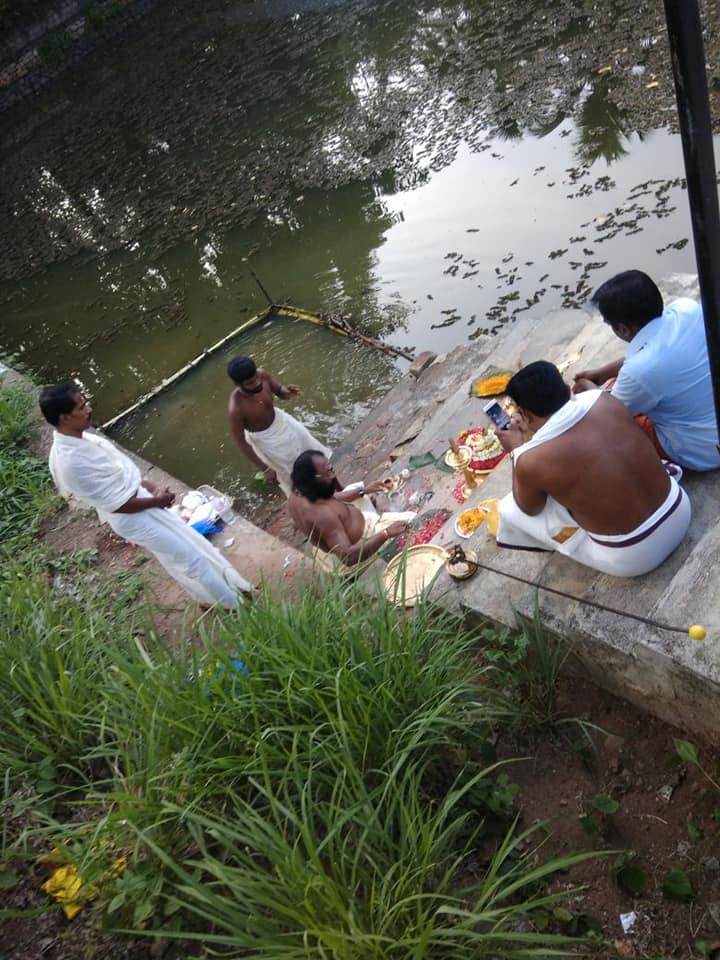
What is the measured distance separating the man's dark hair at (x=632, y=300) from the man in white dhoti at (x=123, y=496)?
2632 mm

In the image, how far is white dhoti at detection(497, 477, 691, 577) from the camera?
290 centimetres

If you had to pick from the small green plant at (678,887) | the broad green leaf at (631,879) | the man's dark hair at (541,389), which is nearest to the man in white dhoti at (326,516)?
the man's dark hair at (541,389)

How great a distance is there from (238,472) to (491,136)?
696 centimetres

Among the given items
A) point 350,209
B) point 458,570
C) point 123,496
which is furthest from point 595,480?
point 350,209

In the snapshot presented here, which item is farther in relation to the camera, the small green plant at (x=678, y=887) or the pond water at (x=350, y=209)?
the pond water at (x=350, y=209)

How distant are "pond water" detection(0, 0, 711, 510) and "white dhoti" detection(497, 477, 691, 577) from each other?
4.33 meters

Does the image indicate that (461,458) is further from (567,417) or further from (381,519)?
(567,417)

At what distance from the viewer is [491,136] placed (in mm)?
10328

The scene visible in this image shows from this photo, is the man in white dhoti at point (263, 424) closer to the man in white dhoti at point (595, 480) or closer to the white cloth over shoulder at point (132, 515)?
the white cloth over shoulder at point (132, 515)

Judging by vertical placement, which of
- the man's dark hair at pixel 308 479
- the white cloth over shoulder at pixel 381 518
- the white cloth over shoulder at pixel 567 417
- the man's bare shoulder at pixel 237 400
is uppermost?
the white cloth over shoulder at pixel 567 417

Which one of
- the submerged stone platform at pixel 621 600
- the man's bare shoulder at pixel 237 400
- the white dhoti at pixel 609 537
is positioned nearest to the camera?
the submerged stone platform at pixel 621 600

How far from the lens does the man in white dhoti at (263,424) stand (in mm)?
5500

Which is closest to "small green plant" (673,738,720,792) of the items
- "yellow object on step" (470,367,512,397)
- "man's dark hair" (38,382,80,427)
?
"yellow object on step" (470,367,512,397)

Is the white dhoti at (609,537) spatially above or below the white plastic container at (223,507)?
above
